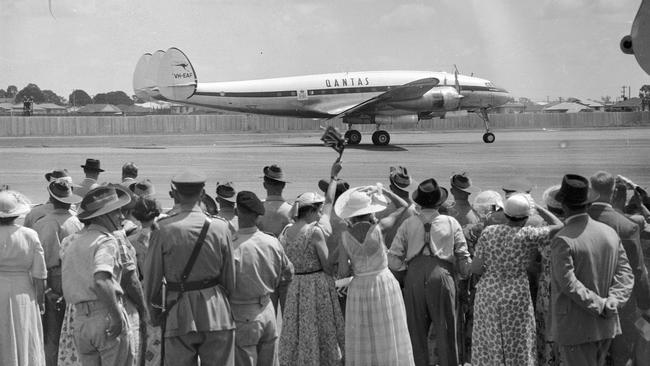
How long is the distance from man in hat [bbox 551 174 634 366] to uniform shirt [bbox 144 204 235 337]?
2.23 m

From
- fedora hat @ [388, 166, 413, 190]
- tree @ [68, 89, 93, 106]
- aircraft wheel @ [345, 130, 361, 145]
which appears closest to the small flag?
fedora hat @ [388, 166, 413, 190]

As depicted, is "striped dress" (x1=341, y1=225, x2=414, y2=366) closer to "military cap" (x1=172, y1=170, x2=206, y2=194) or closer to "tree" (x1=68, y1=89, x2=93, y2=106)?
"military cap" (x1=172, y1=170, x2=206, y2=194)

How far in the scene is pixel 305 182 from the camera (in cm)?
2041

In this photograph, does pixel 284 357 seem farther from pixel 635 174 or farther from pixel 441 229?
pixel 635 174

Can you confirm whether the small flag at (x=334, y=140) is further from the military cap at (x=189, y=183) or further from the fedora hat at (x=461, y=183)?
the military cap at (x=189, y=183)

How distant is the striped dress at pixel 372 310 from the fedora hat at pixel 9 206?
2.62 metres

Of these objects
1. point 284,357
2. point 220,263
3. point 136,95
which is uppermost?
point 136,95

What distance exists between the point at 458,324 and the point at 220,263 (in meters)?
2.49

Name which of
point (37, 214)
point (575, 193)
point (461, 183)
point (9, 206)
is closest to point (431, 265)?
point (461, 183)

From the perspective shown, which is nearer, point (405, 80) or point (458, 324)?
point (458, 324)

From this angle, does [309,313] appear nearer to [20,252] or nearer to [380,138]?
[20,252]

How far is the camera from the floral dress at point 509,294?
6.04 m

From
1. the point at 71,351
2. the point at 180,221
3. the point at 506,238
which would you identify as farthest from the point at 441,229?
the point at 71,351

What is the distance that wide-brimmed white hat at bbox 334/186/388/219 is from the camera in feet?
20.5
